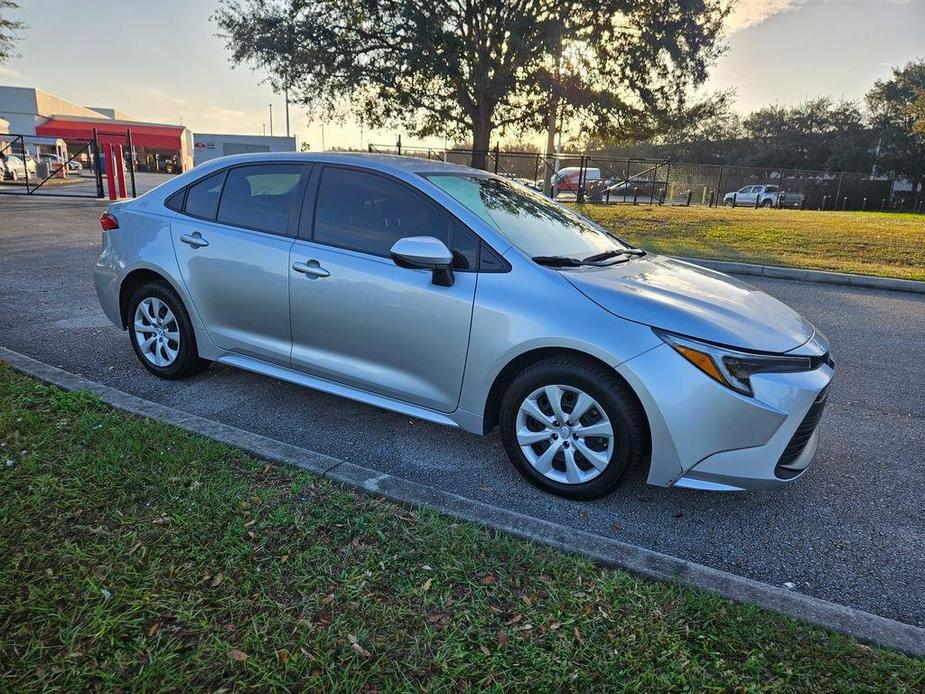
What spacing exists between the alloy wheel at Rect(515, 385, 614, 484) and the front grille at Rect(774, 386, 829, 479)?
78 centimetres

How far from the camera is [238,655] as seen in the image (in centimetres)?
203

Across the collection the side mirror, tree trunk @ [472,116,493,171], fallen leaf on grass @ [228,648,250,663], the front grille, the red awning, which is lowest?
fallen leaf on grass @ [228,648,250,663]

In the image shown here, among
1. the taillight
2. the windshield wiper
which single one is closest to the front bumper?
the windshield wiper

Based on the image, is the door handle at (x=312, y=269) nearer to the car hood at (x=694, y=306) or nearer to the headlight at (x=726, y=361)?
the car hood at (x=694, y=306)

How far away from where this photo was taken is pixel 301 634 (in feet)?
6.98

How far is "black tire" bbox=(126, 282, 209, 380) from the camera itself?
4.38 meters

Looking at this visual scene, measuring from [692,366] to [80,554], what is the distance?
266cm

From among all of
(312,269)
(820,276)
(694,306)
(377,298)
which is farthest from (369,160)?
(820,276)

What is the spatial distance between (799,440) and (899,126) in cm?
5523

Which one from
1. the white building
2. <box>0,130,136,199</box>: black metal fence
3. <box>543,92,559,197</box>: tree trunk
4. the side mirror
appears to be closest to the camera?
the side mirror

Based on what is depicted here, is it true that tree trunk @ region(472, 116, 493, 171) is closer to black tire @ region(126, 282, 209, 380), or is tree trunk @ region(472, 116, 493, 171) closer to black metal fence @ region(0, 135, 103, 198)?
black metal fence @ region(0, 135, 103, 198)

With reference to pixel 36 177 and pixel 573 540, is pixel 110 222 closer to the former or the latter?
pixel 573 540

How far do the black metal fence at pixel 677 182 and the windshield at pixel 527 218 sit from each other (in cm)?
1632

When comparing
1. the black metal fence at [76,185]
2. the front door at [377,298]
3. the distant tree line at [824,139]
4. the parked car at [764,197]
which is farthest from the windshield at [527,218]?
the distant tree line at [824,139]
